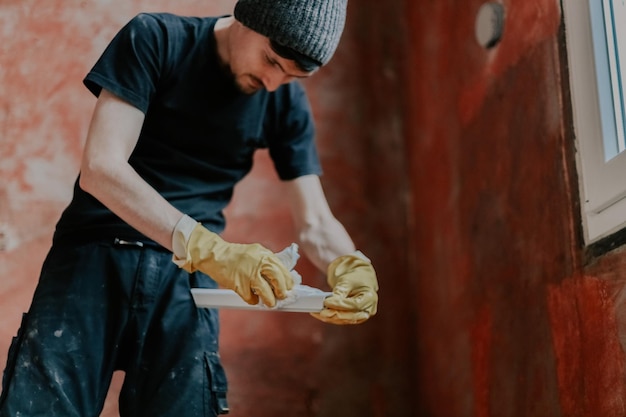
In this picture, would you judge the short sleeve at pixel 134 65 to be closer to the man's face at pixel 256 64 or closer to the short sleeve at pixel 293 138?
the man's face at pixel 256 64

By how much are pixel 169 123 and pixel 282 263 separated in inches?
14.8

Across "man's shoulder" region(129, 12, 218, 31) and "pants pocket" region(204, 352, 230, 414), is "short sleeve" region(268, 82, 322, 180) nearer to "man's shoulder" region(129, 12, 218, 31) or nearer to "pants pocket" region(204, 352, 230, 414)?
"man's shoulder" region(129, 12, 218, 31)

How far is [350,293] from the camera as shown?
58.3 inches

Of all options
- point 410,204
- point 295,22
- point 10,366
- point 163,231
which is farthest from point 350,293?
point 410,204

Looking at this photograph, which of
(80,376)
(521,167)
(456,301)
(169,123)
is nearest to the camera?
(80,376)

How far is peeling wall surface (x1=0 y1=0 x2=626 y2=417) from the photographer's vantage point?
156 cm

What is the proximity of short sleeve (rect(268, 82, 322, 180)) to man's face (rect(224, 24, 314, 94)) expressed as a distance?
125 mm

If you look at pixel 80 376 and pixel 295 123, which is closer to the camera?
pixel 80 376

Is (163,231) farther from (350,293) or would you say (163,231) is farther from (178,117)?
(350,293)

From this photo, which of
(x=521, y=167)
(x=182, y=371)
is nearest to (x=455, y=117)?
(x=521, y=167)

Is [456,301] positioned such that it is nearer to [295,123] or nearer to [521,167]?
[521,167]

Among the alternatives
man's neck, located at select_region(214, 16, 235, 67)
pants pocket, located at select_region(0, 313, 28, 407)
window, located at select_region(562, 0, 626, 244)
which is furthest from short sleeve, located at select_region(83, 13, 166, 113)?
window, located at select_region(562, 0, 626, 244)

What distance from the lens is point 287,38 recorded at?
1399 millimetres

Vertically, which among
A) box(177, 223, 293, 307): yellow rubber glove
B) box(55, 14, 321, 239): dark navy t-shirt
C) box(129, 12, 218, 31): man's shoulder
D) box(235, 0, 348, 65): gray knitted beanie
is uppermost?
box(129, 12, 218, 31): man's shoulder
